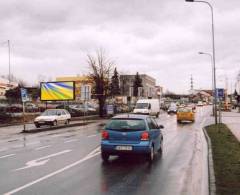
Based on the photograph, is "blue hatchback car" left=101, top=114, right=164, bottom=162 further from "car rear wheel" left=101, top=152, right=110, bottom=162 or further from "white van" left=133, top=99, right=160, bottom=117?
"white van" left=133, top=99, right=160, bottom=117

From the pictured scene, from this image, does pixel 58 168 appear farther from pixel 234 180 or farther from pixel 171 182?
pixel 234 180

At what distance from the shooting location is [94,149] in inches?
655

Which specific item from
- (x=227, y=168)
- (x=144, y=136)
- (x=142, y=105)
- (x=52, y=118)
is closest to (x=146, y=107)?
(x=142, y=105)

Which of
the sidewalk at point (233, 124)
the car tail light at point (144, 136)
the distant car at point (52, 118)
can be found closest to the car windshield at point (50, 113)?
the distant car at point (52, 118)

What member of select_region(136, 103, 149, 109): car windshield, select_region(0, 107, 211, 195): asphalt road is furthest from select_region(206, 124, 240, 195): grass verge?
select_region(136, 103, 149, 109): car windshield

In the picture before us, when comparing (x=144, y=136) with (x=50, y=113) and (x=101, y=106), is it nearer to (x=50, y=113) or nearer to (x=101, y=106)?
(x=50, y=113)

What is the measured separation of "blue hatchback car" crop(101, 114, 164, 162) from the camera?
1271cm

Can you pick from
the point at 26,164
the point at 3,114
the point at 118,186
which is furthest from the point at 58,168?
the point at 3,114

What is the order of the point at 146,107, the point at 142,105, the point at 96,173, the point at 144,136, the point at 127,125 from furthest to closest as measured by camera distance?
1. the point at 142,105
2. the point at 146,107
3. the point at 127,125
4. the point at 144,136
5. the point at 96,173

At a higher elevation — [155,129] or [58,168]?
[155,129]

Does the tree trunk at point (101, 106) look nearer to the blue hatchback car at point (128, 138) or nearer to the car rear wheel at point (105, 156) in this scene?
the blue hatchback car at point (128, 138)

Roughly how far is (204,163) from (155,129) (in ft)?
7.56

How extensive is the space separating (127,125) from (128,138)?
1.55 ft

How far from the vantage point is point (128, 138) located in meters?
12.8
